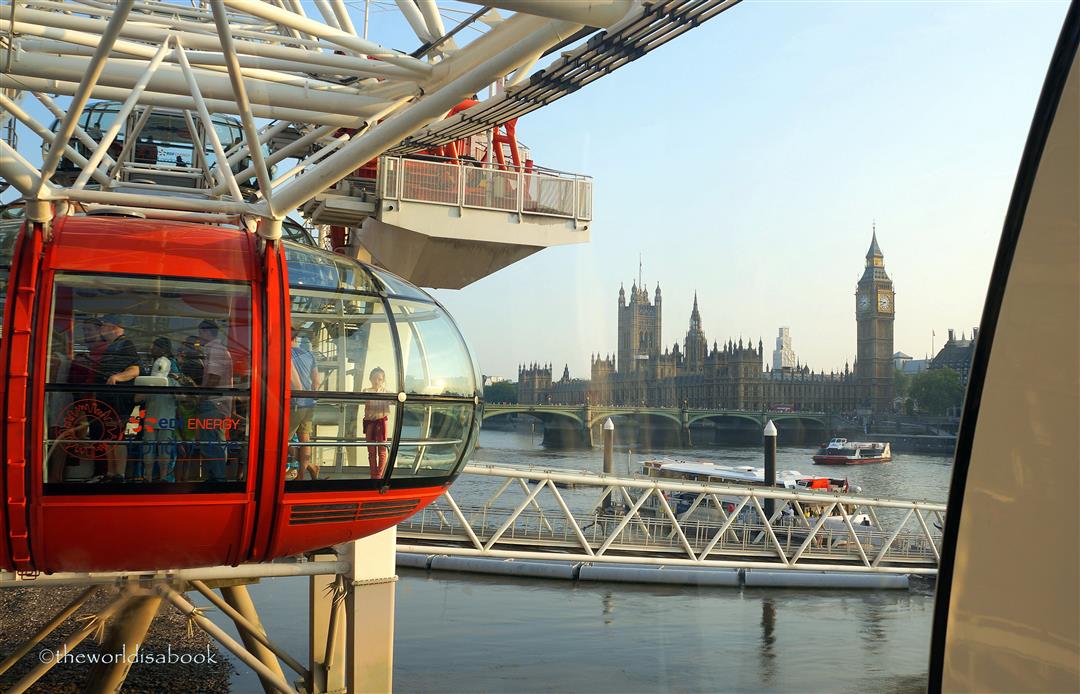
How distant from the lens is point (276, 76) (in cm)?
780

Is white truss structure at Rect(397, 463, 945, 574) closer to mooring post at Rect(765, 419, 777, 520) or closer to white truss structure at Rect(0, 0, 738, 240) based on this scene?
mooring post at Rect(765, 419, 777, 520)

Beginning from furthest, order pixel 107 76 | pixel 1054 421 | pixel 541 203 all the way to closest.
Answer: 1. pixel 541 203
2. pixel 107 76
3. pixel 1054 421

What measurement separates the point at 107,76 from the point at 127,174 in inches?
136

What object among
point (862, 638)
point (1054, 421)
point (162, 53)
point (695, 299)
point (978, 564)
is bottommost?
point (862, 638)

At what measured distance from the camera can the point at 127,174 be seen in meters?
10.5

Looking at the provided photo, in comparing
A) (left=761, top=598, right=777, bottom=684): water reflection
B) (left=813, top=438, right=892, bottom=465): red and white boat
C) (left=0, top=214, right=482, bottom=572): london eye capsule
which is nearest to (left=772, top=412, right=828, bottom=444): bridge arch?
(left=813, top=438, right=892, bottom=465): red and white boat

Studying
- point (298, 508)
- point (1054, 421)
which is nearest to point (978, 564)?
point (1054, 421)

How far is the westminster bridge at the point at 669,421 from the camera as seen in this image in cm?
4478

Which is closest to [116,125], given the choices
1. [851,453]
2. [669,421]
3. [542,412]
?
[542,412]

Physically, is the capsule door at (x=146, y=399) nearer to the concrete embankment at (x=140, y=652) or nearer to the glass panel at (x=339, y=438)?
the glass panel at (x=339, y=438)

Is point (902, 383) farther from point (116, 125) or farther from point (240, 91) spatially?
point (240, 91)

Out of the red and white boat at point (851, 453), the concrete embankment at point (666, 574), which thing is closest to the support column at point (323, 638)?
the concrete embankment at point (666, 574)

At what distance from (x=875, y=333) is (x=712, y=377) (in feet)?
38.6

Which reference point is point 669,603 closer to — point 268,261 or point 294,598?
point 294,598
